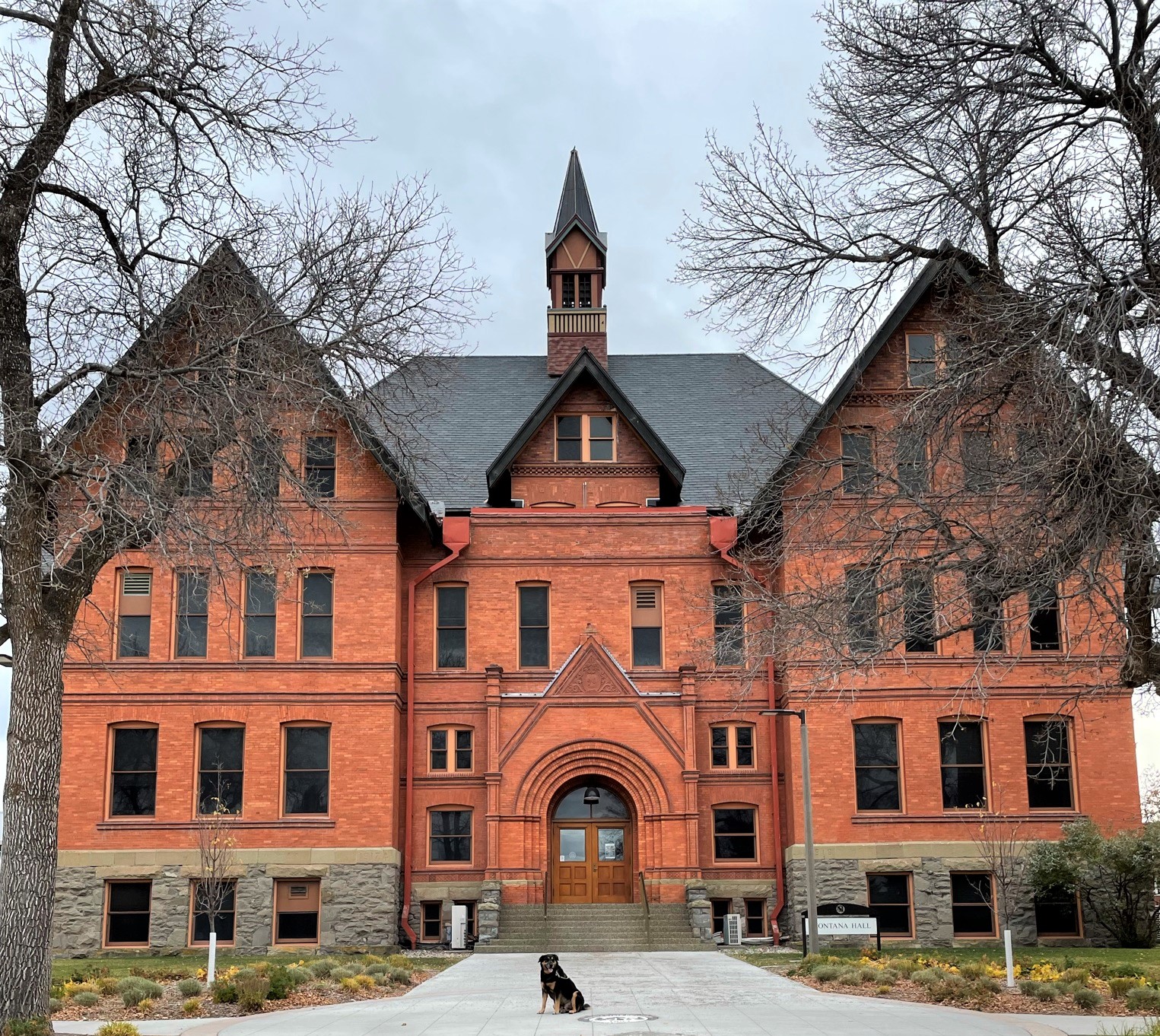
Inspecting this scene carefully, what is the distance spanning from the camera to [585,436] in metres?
32.1

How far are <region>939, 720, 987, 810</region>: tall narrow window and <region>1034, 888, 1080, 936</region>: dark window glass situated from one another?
2.34 metres

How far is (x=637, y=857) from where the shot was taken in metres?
29.7

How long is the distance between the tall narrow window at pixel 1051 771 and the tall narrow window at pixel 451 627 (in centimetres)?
1244

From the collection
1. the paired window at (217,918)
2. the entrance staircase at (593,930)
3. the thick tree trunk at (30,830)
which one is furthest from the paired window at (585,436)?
the thick tree trunk at (30,830)

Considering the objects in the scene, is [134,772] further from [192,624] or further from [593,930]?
[593,930]

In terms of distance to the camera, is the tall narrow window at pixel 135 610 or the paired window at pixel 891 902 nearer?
the paired window at pixel 891 902

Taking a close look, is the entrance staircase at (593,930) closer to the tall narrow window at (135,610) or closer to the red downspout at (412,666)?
the red downspout at (412,666)

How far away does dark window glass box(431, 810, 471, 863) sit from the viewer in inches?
1188

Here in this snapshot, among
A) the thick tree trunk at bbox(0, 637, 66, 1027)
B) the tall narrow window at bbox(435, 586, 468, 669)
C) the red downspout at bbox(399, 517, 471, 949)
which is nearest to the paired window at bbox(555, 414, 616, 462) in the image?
the red downspout at bbox(399, 517, 471, 949)

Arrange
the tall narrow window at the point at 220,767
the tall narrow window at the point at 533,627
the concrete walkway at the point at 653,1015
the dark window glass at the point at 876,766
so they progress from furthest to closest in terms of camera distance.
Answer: the tall narrow window at the point at 533,627, the dark window glass at the point at 876,766, the tall narrow window at the point at 220,767, the concrete walkway at the point at 653,1015

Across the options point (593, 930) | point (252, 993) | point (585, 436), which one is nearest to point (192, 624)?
point (585, 436)

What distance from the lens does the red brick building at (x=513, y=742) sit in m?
28.5

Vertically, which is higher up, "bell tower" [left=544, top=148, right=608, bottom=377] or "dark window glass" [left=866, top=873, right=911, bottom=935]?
"bell tower" [left=544, top=148, right=608, bottom=377]

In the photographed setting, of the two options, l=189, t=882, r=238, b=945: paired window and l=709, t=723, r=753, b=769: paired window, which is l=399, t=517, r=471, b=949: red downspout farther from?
l=709, t=723, r=753, b=769: paired window
